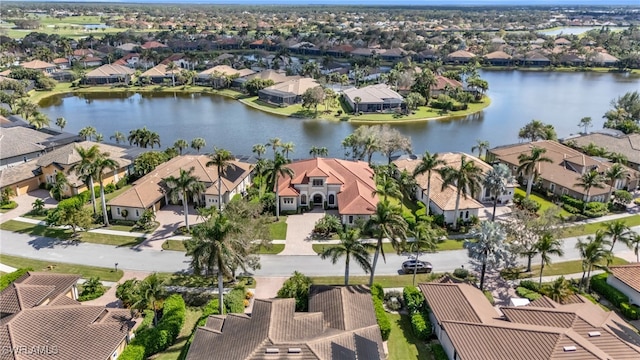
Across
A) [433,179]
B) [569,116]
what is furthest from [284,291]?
[569,116]

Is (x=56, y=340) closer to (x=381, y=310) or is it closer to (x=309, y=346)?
(x=309, y=346)

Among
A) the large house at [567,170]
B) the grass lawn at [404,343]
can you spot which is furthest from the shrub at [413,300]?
the large house at [567,170]

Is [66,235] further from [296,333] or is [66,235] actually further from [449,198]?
[449,198]

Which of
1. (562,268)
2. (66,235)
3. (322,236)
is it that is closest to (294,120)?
A: (322,236)

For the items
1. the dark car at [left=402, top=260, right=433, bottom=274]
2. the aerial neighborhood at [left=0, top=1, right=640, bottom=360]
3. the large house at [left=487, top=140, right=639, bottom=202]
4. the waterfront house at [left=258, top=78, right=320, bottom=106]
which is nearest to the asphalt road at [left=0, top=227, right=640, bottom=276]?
the aerial neighborhood at [left=0, top=1, right=640, bottom=360]

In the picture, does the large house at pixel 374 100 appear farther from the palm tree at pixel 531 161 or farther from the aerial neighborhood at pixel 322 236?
the palm tree at pixel 531 161
